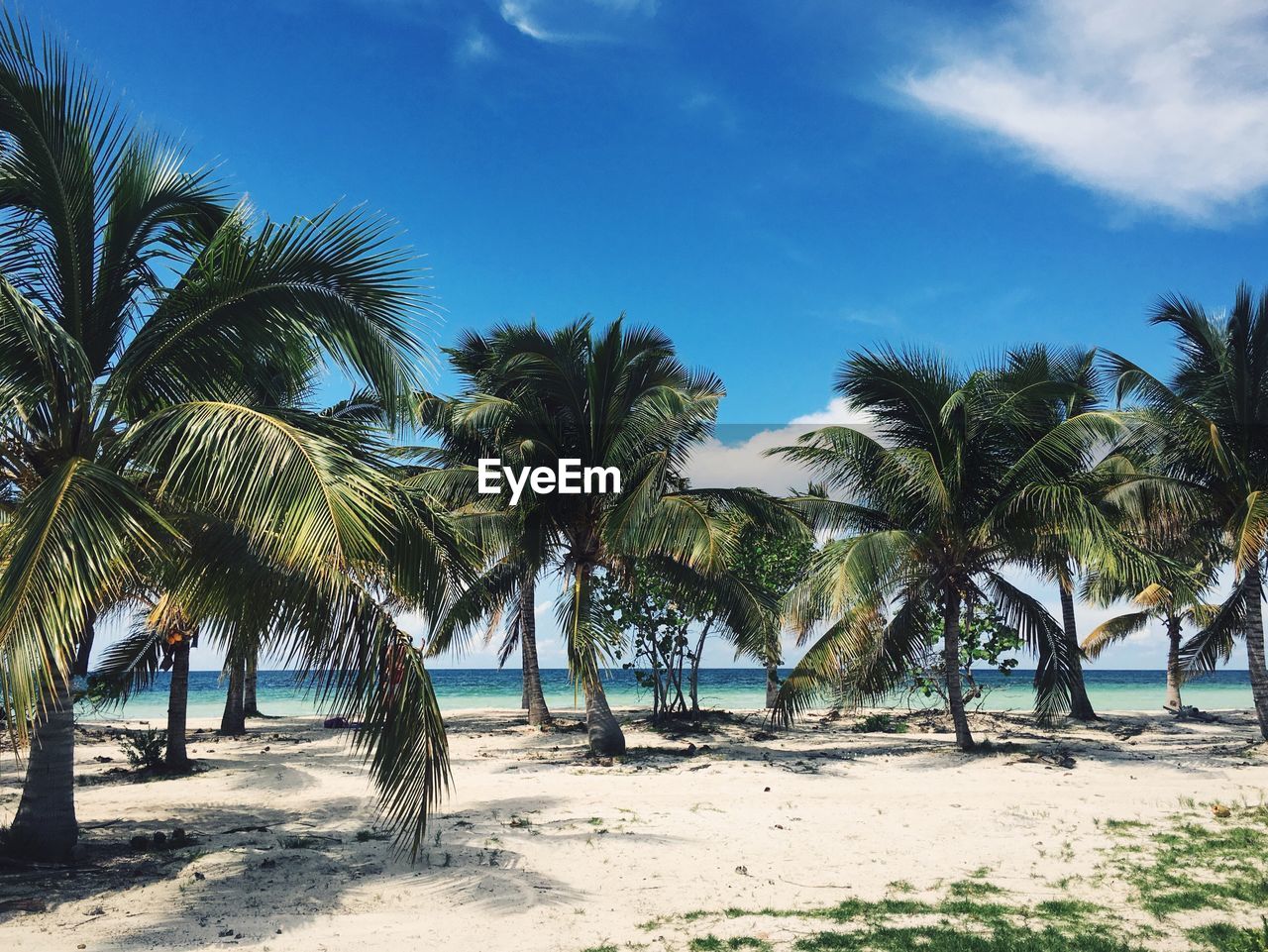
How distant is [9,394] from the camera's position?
675cm

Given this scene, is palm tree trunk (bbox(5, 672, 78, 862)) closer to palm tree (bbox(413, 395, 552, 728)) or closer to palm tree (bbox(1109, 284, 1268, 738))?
palm tree (bbox(413, 395, 552, 728))

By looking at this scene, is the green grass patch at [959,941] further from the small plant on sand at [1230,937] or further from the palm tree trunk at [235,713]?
the palm tree trunk at [235,713]

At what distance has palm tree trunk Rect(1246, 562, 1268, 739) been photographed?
616 inches

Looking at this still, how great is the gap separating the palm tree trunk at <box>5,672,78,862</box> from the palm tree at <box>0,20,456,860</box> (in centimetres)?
2

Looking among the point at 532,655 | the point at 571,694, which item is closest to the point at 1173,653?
the point at 532,655

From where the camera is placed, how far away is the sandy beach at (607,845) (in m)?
6.21

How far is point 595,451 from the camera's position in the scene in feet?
48.9

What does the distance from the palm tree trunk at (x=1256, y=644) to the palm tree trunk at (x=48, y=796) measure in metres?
17.8

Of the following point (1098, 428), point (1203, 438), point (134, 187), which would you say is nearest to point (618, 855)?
point (134, 187)

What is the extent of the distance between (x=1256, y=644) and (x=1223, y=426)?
4.05 meters

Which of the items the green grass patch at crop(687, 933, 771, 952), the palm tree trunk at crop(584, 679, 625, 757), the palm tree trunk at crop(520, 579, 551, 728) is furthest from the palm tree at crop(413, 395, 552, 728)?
the green grass patch at crop(687, 933, 771, 952)

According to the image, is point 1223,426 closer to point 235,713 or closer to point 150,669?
point 150,669

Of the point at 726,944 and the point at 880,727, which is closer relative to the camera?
the point at 726,944

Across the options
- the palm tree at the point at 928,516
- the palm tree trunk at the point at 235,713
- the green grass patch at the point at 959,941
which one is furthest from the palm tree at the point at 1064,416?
the palm tree trunk at the point at 235,713
